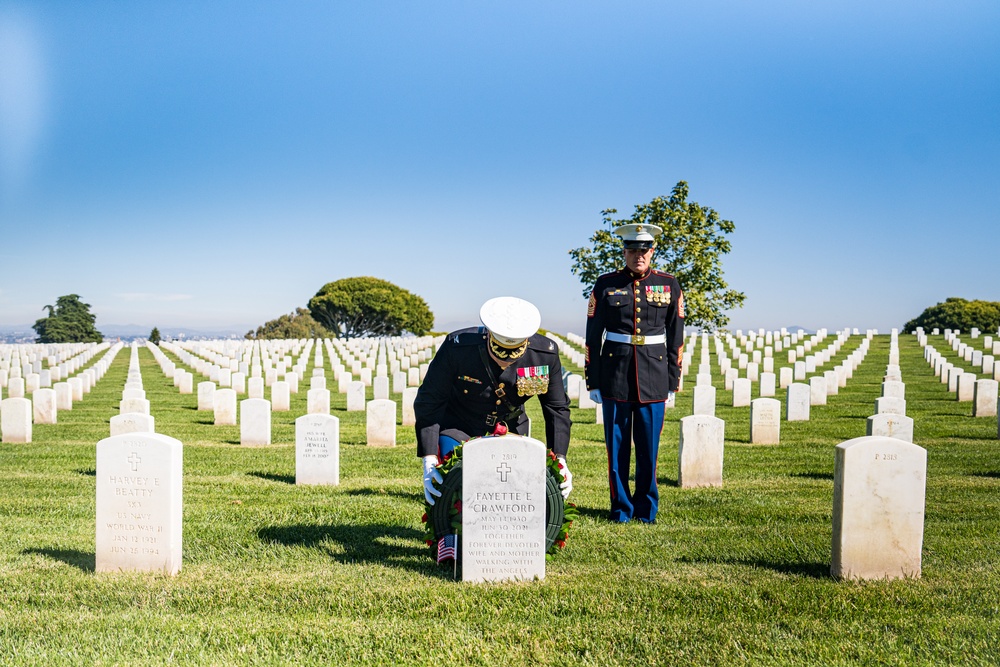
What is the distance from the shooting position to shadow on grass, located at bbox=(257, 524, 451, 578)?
20.3 ft

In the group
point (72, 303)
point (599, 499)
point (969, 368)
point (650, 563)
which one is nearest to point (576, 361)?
point (969, 368)

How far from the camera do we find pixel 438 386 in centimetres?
616

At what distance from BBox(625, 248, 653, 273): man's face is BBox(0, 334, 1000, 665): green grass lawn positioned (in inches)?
90.6

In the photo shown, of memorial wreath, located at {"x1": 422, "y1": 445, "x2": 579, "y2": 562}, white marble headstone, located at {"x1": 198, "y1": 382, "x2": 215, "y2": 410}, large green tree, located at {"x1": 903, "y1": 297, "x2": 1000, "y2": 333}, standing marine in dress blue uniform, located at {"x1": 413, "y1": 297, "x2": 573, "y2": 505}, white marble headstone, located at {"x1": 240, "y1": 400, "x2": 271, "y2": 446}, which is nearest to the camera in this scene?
memorial wreath, located at {"x1": 422, "y1": 445, "x2": 579, "y2": 562}

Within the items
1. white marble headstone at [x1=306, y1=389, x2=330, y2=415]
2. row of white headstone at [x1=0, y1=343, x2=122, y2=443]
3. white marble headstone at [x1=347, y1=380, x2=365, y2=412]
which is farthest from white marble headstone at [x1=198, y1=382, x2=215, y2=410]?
white marble headstone at [x1=306, y1=389, x2=330, y2=415]

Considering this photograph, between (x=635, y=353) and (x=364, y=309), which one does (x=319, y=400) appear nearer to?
(x=635, y=353)

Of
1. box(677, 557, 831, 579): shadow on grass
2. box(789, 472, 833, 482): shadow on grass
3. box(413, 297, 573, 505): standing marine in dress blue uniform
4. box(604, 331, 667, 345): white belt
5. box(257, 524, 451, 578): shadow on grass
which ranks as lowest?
box(789, 472, 833, 482): shadow on grass

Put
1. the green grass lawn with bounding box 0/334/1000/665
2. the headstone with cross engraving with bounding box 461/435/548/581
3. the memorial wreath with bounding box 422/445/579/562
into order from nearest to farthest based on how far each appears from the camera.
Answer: the green grass lawn with bounding box 0/334/1000/665 < the headstone with cross engraving with bounding box 461/435/548/581 < the memorial wreath with bounding box 422/445/579/562

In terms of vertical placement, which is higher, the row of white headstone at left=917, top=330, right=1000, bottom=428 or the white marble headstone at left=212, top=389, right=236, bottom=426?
the row of white headstone at left=917, top=330, right=1000, bottom=428

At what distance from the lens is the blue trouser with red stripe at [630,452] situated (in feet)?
23.9

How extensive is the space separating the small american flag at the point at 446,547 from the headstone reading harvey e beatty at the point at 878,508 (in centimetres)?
263

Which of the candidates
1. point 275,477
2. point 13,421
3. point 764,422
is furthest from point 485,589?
point 13,421

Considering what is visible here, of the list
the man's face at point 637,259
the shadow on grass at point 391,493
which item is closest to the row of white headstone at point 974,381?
the man's face at point 637,259

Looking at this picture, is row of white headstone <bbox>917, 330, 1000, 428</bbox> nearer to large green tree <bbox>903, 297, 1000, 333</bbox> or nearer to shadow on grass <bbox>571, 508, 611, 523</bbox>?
shadow on grass <bbox>571, 508, 611, 523</bbox>
